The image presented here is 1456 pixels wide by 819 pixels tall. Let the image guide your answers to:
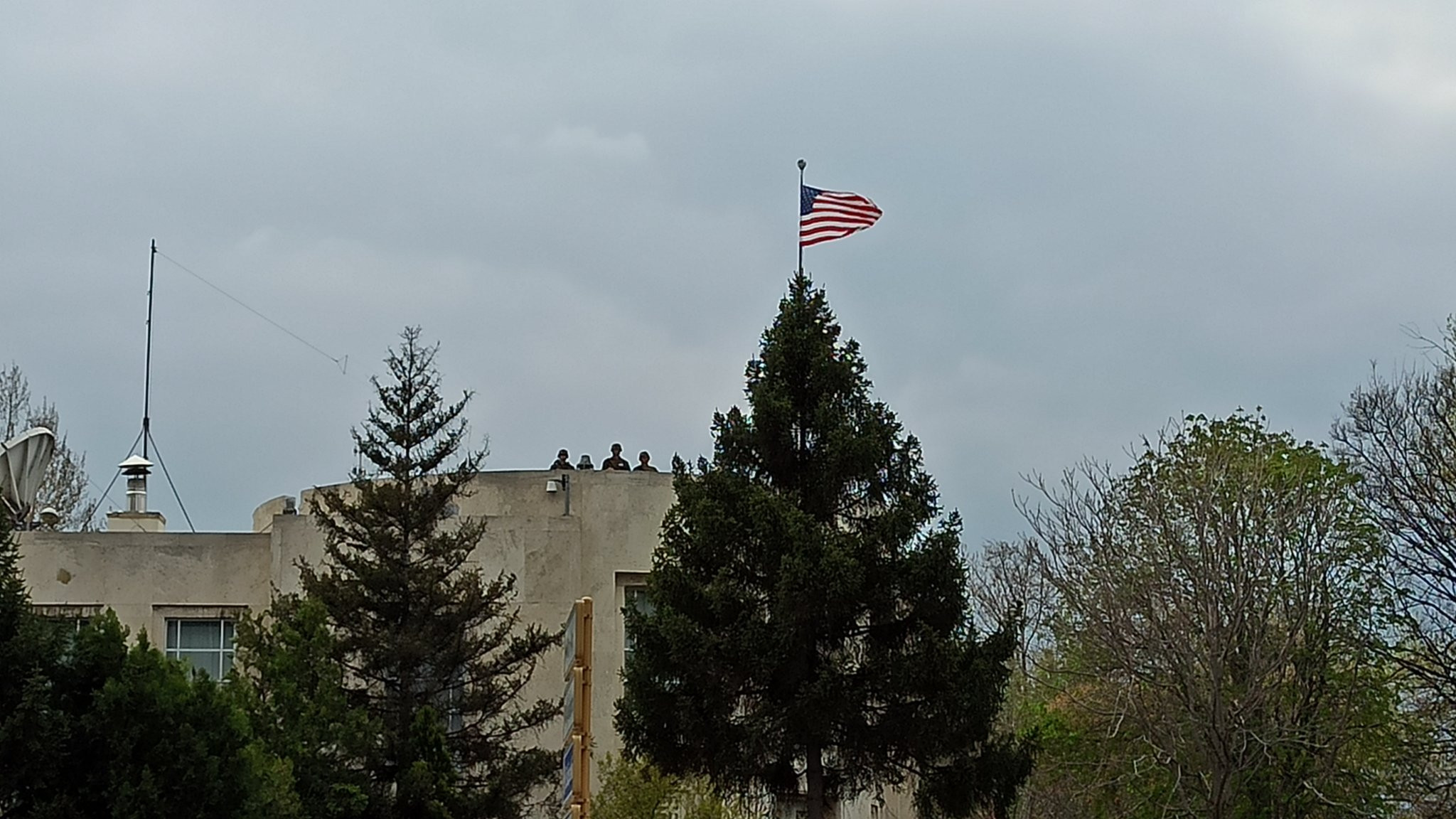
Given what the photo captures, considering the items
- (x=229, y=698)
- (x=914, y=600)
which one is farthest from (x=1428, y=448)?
(x=229, y=698)

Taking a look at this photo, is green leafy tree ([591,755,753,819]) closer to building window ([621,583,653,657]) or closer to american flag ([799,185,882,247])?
building window ([621,583,653,657])

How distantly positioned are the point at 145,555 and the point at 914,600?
18.7 metres

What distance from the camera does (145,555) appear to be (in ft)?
133

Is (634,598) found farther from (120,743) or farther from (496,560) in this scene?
(120,743)

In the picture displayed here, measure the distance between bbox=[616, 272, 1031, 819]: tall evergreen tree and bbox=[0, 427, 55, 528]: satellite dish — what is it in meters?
18.4

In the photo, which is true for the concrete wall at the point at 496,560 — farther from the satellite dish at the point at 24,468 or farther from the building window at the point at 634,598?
the satellite dish at the point at 24,468

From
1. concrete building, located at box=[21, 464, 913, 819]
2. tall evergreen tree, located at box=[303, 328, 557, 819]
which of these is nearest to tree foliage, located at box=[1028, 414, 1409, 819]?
concrete building, located at box=[21, 464, 913, 819]

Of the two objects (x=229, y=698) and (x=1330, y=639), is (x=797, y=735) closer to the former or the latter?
(x=229, y=698)

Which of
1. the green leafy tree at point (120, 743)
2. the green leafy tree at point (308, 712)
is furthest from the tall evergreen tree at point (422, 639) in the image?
the green leafy tree at point (120, 743)

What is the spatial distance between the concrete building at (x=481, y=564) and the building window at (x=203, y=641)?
0.02 m

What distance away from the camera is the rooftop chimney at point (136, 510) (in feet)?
147

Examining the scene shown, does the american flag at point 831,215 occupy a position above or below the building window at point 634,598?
above

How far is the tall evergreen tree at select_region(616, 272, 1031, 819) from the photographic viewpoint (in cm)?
2778

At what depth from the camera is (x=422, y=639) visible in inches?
1283
